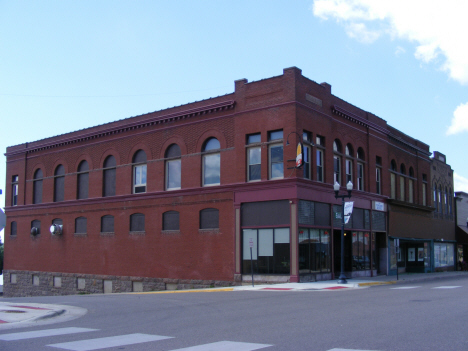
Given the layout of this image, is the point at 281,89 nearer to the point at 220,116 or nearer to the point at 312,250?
the point at 220,116

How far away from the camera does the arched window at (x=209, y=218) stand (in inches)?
1151

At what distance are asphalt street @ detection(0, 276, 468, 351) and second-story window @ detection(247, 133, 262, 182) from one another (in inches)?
511

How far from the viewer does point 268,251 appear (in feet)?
88.1

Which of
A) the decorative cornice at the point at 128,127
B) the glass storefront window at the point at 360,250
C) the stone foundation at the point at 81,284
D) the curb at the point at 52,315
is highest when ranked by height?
the decorative cornice at the point at 128,127

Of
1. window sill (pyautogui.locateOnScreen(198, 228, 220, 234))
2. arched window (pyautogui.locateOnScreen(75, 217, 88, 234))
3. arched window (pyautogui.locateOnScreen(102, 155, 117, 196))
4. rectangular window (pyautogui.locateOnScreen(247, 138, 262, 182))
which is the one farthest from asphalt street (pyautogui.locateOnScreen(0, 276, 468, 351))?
arched window (pyautogui.locateOnScreen(75, 217, 88, 234))

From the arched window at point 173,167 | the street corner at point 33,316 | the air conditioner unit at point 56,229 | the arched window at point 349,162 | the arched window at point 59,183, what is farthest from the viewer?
the arched window at point 59,183

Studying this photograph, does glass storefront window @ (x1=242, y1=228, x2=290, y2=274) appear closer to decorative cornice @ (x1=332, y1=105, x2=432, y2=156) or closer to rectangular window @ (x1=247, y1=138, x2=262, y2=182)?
rectangular window @ (x1=247, y1=138, x2=262, y2=182)

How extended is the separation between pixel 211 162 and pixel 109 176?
30.8 ft

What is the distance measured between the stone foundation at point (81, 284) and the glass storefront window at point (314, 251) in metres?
3.96

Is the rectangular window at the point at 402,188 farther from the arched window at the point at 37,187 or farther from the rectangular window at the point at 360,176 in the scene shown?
the arched window at the point at 37,187

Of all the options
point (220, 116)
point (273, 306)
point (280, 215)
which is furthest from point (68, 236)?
point (273, 306)

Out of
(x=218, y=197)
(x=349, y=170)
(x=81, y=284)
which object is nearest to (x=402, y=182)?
(x=349, y=170)

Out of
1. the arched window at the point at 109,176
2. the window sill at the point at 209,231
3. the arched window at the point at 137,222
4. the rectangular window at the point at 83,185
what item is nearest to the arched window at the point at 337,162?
the window sill at the point at 209,231

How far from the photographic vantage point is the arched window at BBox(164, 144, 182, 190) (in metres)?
31.6
